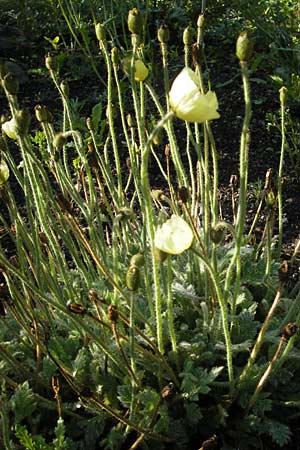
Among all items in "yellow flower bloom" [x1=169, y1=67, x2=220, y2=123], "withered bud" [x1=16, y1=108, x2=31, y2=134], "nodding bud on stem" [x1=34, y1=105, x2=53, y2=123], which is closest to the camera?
"yellow flower bloom" [x1=169, y1=67, x2=220, y2=123]

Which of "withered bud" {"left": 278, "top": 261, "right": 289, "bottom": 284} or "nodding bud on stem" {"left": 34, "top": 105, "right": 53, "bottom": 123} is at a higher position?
"nodding bud on stem" {"left": 34, "top": 105, "right": 53, "bottom": 123}

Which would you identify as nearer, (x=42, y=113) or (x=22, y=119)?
(x=22, y=119)

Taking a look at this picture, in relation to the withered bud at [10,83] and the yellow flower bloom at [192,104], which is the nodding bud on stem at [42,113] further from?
the yellow flower bloom at [192,104]

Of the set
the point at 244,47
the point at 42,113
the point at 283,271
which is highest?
the point at 244,47

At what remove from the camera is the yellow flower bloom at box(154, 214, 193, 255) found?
3.64ft

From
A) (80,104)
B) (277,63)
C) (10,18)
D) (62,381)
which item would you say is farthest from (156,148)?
(10,18)

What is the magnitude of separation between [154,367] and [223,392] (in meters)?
0.19

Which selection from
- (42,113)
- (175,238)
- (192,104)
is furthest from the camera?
(42,113)

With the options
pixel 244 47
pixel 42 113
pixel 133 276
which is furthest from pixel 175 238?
pixel 42 113

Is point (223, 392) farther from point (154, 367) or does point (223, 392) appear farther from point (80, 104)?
point (80, 104)

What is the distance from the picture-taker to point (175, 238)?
1.12 meters

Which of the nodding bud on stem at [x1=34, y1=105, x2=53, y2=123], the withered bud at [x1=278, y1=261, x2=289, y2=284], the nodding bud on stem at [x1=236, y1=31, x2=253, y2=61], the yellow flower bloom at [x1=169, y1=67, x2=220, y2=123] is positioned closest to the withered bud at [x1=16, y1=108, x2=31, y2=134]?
the nodding bud on stem at [x1=34, y1=105, x2=53, y2=123]

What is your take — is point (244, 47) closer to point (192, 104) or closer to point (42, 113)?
point (192, 104)

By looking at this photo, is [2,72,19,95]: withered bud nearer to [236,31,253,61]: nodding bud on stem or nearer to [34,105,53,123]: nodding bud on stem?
[34,105,53,123]: nodding bud on stem
